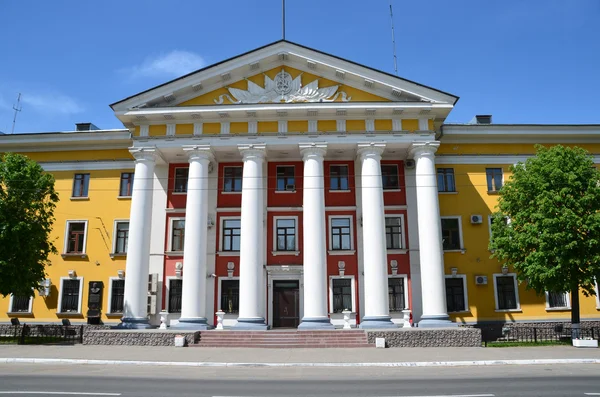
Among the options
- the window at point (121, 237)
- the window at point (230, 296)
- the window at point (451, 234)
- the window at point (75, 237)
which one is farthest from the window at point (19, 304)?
the window at point (451, 234)

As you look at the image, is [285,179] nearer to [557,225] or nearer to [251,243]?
[251,243]

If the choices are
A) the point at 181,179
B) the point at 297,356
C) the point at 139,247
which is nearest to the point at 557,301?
the point at 297,356

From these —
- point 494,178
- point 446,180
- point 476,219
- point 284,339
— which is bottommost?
point 284,339

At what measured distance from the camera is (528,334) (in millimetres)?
25078

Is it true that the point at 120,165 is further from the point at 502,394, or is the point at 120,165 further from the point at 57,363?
the point at 502,394

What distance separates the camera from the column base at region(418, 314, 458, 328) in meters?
22.8

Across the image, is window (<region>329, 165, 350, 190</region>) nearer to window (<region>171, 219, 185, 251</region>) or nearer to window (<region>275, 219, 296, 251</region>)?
window (<region>275, 219, 296, 251</region>)

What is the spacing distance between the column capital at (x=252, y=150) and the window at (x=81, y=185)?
35.0 ft

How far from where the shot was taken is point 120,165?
95.5 ft

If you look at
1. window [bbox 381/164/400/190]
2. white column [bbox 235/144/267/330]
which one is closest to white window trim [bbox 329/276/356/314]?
white column [bbox 235/144/267/330]

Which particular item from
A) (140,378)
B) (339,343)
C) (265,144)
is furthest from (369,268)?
(140,378)

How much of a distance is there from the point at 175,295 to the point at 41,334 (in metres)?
6.92

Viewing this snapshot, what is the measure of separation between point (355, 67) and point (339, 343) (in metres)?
14.0

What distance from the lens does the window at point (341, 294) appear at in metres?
26.3
